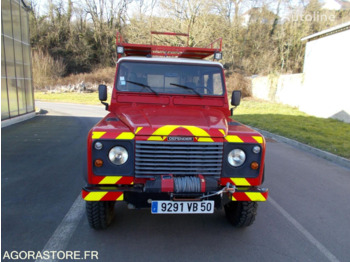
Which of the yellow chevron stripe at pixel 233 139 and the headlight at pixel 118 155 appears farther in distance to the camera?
the yellow chevron stripe at pixel 233 139

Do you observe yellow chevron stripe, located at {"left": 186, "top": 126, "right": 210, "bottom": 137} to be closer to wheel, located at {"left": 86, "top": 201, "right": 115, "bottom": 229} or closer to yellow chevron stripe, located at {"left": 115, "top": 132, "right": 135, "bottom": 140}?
yellow chevron stripe, located at {"left": 115, "top": 132, "right": 135, "bottom": 140}

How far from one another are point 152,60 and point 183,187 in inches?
90.2

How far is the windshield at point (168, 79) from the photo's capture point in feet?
14.1

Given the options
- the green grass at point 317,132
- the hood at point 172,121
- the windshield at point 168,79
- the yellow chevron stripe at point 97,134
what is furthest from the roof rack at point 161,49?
the green grass at point 317,132

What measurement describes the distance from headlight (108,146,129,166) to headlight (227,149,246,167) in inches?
45.3

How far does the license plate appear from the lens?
2980 millimetres

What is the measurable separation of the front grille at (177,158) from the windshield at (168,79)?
1425 millimetres

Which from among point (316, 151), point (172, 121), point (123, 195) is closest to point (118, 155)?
point (123, 195)

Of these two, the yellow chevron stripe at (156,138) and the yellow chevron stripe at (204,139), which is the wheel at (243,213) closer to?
the yellow chevron stripe at (204,139)

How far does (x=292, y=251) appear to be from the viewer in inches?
126

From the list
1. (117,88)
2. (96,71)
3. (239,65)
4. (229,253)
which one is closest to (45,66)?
(96,71)

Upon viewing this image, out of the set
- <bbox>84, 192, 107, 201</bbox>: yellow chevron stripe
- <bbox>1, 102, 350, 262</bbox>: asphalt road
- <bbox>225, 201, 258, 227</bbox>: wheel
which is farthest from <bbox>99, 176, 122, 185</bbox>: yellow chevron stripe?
<bbox>225, 201, 258, 227</bbox>: wheel

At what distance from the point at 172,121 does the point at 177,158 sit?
46 cm

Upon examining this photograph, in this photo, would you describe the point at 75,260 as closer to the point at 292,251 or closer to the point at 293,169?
the point at 292,251
